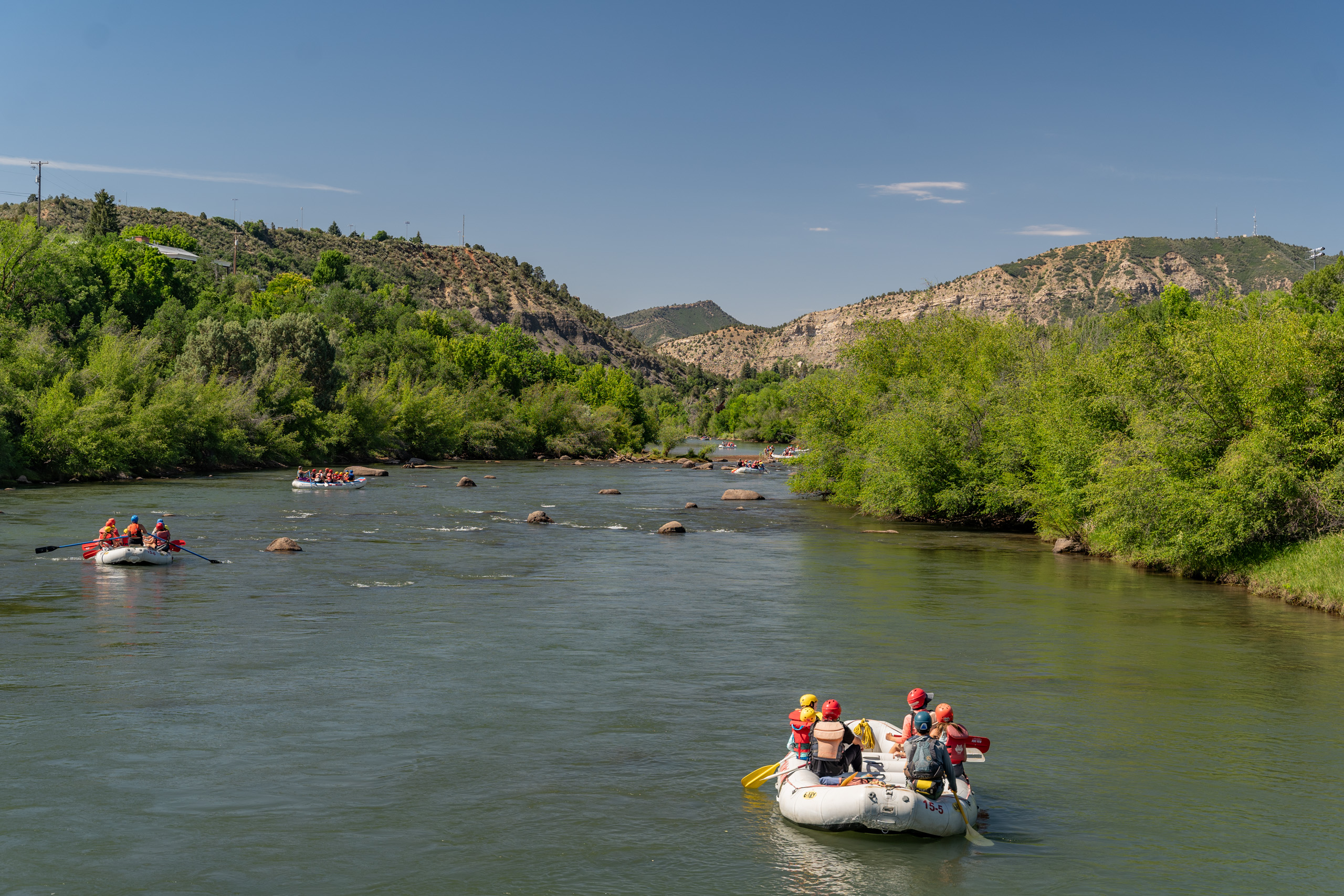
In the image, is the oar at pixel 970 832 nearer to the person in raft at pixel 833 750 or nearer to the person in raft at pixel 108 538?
the person in raft at pixel 833 750

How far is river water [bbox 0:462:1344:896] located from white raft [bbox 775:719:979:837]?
0.31m

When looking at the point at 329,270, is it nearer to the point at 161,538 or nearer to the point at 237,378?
the point at 237,378

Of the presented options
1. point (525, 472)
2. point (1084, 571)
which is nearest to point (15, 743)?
point (1084, 571)

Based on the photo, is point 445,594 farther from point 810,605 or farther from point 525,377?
point 525,377

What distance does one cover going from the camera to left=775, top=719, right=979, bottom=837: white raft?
15125 millimetres

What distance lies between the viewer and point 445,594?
1320 inches

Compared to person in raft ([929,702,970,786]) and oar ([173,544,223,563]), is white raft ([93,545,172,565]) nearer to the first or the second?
oar ([173,544,223,563])

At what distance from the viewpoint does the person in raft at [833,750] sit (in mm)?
15906

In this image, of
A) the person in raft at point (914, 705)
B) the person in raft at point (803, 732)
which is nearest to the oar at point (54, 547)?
the person in raft at point (803, 732)

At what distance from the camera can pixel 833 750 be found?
52.2ft

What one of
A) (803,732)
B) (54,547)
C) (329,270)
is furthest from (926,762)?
(329,270)

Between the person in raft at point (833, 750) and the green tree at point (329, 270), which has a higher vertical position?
the green tree at point (329, 270)

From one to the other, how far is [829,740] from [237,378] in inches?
3416

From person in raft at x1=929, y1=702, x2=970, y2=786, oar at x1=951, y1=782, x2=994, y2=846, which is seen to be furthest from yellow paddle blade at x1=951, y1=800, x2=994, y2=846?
person in raft at x1=929, y1=702, x2=970, y2=786
